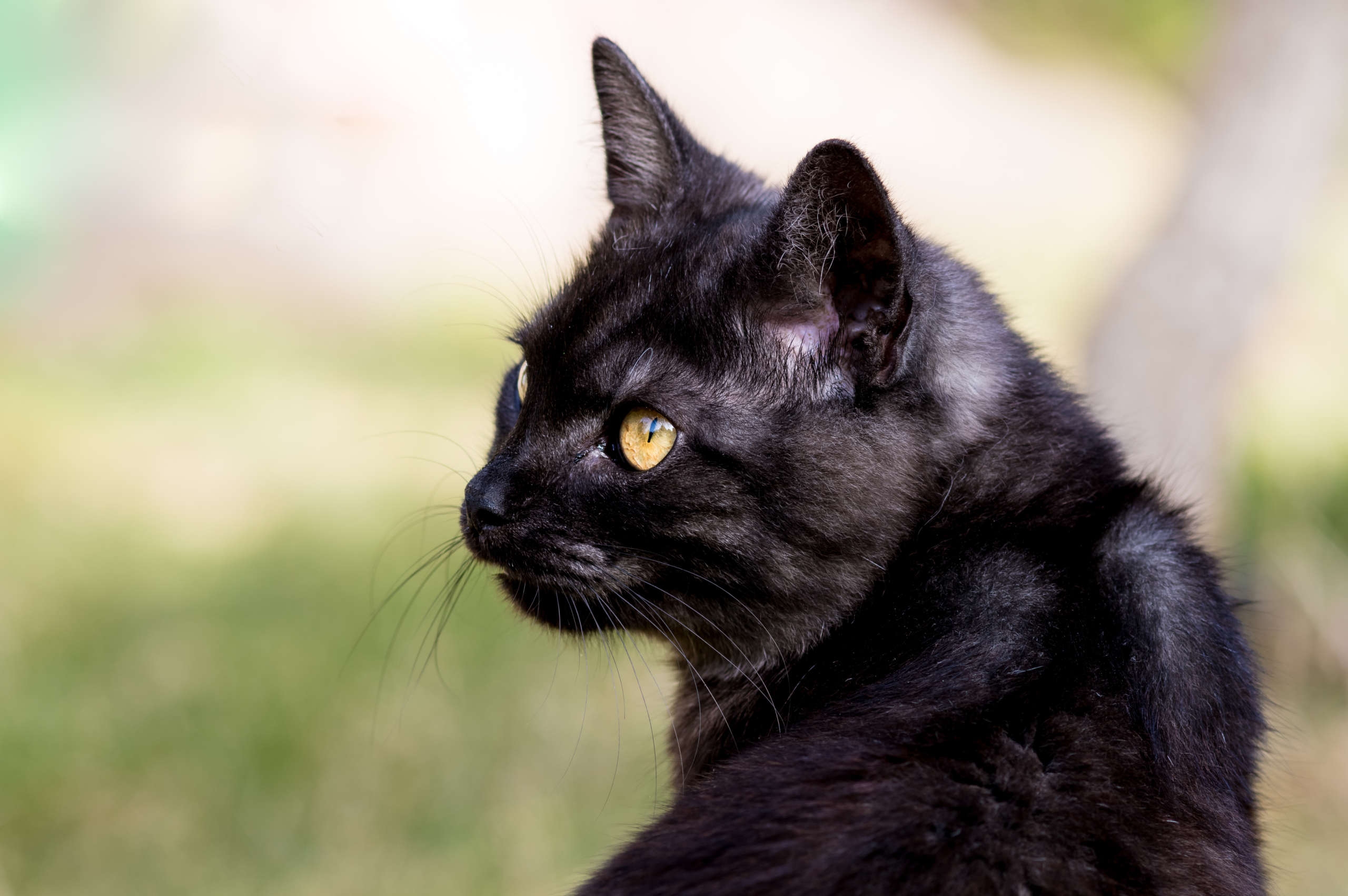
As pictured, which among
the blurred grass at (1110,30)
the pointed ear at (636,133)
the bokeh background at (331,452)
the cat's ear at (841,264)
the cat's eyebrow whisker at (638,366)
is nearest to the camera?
the cat's ear at (841,264)

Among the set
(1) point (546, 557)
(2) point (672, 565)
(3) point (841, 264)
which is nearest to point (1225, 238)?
(3) point (841, 264)

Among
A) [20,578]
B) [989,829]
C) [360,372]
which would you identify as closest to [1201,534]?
[989,829]

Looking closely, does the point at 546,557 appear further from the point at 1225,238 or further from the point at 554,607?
the point at 1225,238

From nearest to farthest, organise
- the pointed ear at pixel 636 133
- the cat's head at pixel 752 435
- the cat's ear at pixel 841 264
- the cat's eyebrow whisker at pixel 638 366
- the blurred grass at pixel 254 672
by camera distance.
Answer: the cat's ear at pixel 841 264 < the cat's head at pixel 752 435 < the cat's eyebrow whisker at pixel 638 366 < the pointed ear at pixel 636 133 < the blurred grass at pixel 254 672

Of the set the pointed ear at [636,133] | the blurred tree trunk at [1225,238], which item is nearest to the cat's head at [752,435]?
the pointed ear at [636,133]

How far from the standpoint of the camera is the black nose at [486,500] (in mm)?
2088

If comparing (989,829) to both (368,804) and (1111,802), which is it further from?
(368,804)

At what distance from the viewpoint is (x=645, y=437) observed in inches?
82.5

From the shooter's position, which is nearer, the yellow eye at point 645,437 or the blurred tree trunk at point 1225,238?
the yellow eye at point 645,437

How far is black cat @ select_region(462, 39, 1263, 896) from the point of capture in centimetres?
167

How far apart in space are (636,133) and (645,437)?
0.89 metres

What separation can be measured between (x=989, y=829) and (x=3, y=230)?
2.28 meters

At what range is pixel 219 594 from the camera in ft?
15.3

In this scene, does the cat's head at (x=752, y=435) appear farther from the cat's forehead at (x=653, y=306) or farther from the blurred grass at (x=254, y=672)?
the blurred grass at (x=254, y=672)
